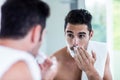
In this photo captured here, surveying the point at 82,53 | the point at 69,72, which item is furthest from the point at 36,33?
the point at 69,72

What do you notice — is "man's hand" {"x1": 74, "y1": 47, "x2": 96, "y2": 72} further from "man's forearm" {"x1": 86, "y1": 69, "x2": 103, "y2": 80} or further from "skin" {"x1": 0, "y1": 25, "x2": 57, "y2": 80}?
"skin" {"x1": 0, "y1": 25, "x2": 57, "y2": 80}

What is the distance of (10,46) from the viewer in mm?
636

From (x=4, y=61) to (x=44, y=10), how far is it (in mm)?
172

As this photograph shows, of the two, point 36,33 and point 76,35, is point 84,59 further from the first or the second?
point 36,33

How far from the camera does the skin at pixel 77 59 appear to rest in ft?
4.03

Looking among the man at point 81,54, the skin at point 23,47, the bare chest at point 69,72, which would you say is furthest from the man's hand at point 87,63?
the skin at point 23,47

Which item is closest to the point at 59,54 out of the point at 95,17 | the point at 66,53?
the point at 66,53

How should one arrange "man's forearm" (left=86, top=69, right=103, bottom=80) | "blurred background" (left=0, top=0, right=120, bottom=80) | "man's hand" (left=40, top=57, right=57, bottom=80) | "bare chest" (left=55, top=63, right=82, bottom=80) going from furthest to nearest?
"blurred background" (left=0, top=0, right=120, bottom=80) < "bare chest" (left=55, top=63, right=82, bottom=80) < "man's forearm" (left=86, top=69, right=103, bottom=80) < "man's hand" (left=40, top=57, right=57, bottom=80)

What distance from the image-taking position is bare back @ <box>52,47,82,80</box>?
4.47 feet

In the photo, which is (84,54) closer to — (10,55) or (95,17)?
(10,55)

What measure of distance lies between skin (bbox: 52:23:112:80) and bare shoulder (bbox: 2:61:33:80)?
0.66 meters

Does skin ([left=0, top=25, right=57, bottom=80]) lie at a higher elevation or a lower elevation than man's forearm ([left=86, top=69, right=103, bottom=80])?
higher

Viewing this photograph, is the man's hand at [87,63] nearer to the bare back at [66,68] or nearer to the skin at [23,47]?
the bare back at [66,68]

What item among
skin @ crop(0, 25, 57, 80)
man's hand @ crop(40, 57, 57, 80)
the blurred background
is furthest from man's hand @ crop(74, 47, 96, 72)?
the blurred background
